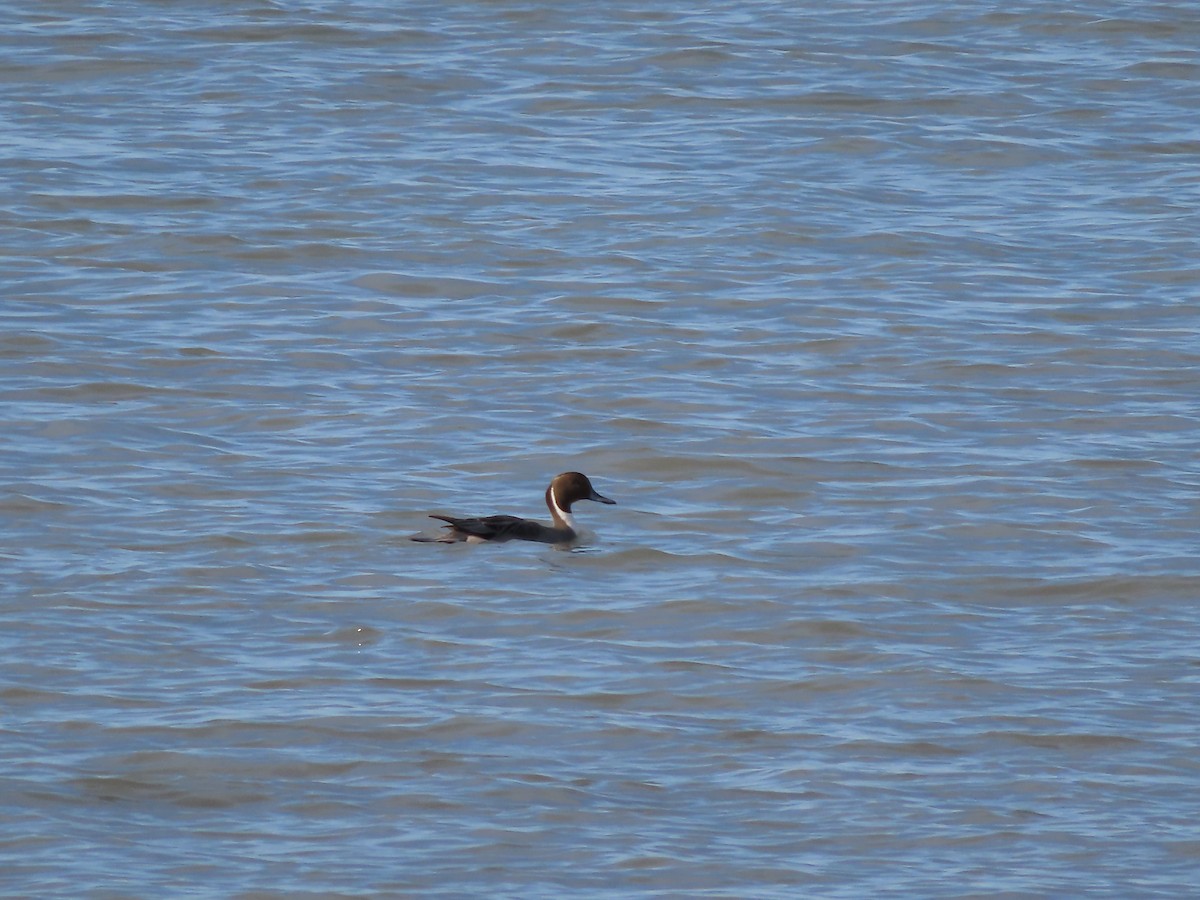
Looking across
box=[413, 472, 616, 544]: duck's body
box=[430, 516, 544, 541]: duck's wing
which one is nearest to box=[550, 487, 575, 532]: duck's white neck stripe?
box=[413, 472, 616, 544]: duck's body

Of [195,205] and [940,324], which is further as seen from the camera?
[195,205]

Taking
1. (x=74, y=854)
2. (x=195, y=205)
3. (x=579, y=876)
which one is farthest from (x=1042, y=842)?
(x=195, y=205)

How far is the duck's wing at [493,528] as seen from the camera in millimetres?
10055

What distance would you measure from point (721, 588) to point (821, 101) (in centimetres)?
1012

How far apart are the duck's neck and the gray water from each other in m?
0.14

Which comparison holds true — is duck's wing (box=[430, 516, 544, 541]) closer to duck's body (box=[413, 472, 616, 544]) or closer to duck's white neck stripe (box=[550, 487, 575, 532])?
duck's body (box=[413, 472, 616, 544])

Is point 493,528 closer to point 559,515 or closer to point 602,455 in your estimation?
point 559,515

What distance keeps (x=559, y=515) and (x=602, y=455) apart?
106cm

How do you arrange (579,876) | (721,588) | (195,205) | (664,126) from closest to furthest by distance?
(579,876), (721,588), (195,205), (664,126)

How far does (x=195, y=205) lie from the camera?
52.2 feet

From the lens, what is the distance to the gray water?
23.9 ft

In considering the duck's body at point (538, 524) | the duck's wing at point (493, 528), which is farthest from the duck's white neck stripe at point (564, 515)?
the duck's wing at point (493, 528)

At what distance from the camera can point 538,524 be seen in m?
10.4

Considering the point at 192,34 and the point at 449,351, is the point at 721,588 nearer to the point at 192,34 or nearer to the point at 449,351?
the point at 449,351
